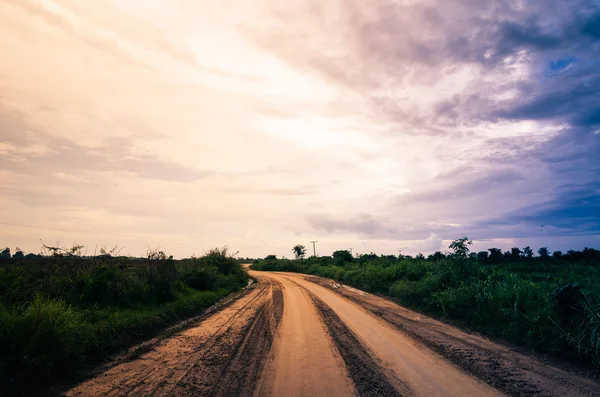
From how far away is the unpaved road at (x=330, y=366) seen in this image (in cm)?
547

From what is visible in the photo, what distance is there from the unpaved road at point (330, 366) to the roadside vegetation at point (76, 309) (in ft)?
2.75

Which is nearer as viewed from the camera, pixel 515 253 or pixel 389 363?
pixel 389 363

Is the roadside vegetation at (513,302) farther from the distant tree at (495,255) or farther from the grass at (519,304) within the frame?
the distant tree at (495,255)

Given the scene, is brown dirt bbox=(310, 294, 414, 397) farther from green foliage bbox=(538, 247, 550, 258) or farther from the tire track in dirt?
green foliage bbox=(538, 247, 550, 258)

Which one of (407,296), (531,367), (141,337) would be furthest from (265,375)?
(407,296)

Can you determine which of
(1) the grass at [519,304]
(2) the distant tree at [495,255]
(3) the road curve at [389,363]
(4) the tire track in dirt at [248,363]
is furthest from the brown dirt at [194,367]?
(2) the distant tree at [495,255]

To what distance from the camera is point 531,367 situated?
6.82 metres

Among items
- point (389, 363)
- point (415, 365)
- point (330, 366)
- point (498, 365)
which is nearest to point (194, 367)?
point (330, 366)

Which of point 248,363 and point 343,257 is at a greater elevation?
point 343,257

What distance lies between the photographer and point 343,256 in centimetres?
4888

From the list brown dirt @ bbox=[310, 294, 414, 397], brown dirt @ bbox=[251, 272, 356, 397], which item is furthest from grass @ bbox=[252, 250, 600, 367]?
brown dirt @ bbox=[251, 272, 356, 397]

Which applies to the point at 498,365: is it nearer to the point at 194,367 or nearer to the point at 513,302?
the point at 513,302

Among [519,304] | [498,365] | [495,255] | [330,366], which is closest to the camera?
[330,366]

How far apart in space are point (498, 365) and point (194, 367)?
6124 mm
